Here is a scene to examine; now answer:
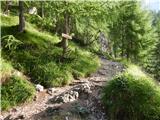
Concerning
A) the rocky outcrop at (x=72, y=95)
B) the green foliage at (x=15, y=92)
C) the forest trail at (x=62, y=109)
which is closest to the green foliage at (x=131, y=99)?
the forest trail at (x=62, y=109)

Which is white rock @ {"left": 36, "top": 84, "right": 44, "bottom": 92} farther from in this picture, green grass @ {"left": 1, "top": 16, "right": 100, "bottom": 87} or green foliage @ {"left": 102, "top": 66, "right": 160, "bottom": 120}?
green foliage @ {"left": 102, "top": 66, "right": 160, "bottom": 120}

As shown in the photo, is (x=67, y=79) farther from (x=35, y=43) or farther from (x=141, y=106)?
(x=141, y=106)

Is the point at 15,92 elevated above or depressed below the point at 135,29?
above

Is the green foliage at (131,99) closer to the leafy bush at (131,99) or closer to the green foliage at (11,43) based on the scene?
the leafy bush at (131,99)

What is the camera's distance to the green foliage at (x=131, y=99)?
404 inches

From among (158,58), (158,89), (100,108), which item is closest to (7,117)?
(100,108)

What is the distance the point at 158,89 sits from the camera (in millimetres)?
10961

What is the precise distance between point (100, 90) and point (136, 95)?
1.95 metres

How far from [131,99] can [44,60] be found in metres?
6.40

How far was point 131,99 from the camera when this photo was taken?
10.5 meters

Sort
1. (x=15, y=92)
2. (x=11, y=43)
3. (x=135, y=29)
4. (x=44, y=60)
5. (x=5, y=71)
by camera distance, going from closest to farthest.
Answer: (x=15, y=92)
(x=5, y=71)
(x=11, y=43)
(x=44, y=60)
(x=135, y=29)

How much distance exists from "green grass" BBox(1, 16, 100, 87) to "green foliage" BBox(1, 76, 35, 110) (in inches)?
47.7

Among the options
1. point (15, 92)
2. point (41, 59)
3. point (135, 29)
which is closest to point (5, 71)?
point (15, 92)

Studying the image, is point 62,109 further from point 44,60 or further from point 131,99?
point 44,60
